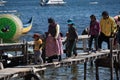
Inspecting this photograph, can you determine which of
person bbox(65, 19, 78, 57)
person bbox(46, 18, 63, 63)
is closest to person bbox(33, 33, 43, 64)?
person bbox(46, 18, 63, 63)

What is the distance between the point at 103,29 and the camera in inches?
848

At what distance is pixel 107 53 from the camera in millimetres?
21156

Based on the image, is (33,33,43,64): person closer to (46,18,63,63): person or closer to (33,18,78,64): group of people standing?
(33,18,78,64): group of people standing

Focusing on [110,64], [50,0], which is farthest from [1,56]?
[50,0]

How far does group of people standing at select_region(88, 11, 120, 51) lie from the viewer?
68.7ft

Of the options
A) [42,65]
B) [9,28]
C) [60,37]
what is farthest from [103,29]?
[9,28]

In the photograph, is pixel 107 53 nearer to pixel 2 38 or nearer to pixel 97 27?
pixel 97 27

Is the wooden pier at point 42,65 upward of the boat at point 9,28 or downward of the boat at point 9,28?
downward

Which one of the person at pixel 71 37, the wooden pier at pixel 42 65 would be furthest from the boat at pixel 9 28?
the person at pixel 71 37

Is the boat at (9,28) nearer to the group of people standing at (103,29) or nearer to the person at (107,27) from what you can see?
the group of people standing at (103,29)

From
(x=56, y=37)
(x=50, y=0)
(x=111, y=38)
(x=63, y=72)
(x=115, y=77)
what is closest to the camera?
(x=56, y=37)

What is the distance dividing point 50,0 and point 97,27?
132986 millimetres

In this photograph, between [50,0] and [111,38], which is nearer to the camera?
[111,38]

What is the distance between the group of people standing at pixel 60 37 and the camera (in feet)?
61.5
